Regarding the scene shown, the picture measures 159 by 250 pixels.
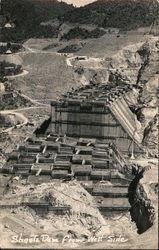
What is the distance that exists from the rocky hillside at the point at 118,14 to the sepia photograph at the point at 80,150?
28631mm

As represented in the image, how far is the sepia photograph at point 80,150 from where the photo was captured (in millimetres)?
24969

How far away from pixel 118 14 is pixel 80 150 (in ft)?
278

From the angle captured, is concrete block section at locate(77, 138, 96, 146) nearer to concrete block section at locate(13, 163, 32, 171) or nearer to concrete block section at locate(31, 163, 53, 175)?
concrete block section at locate(31, 163, 53, 175)

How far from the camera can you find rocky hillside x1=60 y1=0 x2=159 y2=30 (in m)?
105

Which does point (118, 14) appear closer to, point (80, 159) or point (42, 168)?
point (80, 159)

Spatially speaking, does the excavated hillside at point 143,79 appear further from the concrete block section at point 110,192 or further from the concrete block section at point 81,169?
the concrete block section at point 110,192

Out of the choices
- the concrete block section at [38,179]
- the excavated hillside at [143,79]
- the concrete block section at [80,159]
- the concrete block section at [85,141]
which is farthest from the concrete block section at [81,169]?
the excavated hillside at [143,79]

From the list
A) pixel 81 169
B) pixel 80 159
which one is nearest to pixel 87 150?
pixel 80 159

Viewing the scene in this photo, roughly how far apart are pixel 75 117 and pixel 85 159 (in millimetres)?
8176

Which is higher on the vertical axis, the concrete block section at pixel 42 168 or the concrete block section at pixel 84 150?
the concrete block section at pixel 84 150

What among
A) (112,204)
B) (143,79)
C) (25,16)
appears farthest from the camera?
(25,16)

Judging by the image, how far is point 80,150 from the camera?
34125 millimetres

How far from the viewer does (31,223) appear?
25.6m

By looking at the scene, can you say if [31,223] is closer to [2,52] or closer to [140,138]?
[140,138]
